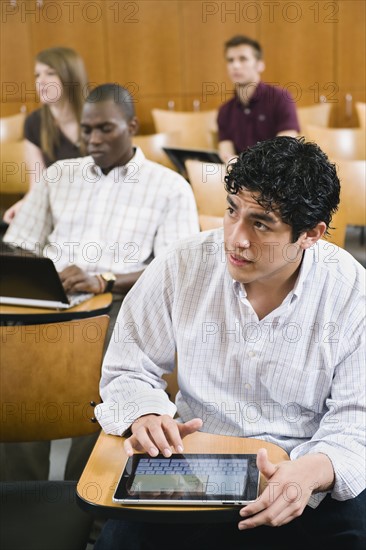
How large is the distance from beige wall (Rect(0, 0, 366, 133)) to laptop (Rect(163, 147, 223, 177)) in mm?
2561

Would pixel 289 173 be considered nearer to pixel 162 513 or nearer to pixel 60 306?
pixel 162 513

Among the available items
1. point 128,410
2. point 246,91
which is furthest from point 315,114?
point 128,410

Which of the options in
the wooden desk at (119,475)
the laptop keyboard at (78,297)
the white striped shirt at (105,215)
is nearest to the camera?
the wooden desk at (119,475)

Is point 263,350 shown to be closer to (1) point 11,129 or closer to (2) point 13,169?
(2) point 13,169

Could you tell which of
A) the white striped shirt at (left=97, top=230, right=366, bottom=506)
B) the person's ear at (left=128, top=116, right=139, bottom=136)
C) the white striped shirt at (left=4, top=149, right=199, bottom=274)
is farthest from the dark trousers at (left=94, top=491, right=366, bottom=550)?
the person's ear at (left=128, top=116, right=139, bottom=136)

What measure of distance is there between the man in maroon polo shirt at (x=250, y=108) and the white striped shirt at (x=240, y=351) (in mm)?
3403

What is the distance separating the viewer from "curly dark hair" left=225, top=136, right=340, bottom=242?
5.41 ft

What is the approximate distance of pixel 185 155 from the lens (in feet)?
14.0

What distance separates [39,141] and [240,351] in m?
3.11

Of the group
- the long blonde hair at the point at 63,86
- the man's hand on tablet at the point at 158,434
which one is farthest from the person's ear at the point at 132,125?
the man's hand on tablet at the point at 158,434

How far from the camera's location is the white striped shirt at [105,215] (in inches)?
122

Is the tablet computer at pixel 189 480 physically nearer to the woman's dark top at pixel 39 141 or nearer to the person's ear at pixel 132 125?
the person's ear at pixel 132 125

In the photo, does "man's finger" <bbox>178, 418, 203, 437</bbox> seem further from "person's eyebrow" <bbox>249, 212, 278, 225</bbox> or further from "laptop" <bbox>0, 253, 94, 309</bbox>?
"laptop" <bbox>0, 253, 94, 309</bbox>

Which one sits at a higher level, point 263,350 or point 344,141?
point 344,141
